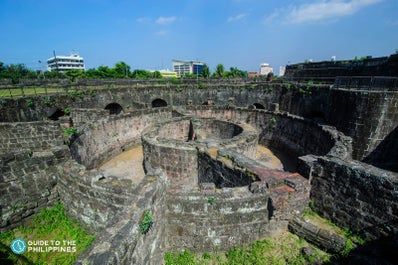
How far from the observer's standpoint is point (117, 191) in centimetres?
582

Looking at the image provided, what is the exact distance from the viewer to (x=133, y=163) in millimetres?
12648

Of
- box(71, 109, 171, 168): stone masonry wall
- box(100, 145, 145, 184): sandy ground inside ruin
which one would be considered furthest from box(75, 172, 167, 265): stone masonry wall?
box(71, 109, 171, 168): stone masonry wall

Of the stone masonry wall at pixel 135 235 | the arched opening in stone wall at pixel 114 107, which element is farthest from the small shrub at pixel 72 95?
the stone masonry wall at pixel 135 235

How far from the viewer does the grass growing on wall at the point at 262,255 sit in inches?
210

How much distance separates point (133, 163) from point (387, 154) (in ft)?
45.4

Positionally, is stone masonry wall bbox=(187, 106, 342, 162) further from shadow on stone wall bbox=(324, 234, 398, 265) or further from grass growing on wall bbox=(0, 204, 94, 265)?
grass growing on wall bbox=(0, 204, 94, 265)

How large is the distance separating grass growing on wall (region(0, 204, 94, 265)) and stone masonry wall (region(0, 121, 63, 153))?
16.3ft

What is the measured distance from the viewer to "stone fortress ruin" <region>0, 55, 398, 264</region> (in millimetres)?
5250

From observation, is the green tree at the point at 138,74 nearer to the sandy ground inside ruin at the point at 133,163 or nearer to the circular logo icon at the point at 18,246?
the sandy ground inside ruin at the point at 133,163

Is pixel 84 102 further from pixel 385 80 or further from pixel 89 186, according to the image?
pixel 385 80

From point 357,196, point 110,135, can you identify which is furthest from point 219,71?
point 357,196

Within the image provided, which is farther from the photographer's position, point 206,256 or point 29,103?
point 29,103

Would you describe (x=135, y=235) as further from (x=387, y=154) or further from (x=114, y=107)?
(x=114, y=107)

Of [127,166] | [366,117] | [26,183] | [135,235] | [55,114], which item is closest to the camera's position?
[135,235]
